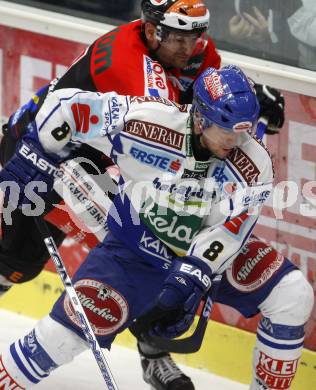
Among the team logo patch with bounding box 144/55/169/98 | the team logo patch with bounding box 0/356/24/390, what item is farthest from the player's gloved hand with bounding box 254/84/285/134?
the team logo patch with bounding box 0/356/24/390

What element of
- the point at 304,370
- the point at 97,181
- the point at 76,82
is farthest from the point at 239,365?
the point at 76,82

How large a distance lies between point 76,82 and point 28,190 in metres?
0.60

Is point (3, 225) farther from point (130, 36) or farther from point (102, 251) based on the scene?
point (130, 36)

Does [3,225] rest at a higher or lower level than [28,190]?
lower

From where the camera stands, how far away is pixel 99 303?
13.2ft

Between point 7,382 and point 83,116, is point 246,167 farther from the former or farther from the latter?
point 7,382

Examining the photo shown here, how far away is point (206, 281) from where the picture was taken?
3834 mm

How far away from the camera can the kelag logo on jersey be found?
13.1 feet

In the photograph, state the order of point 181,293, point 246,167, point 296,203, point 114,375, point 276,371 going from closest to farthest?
point 181,293 < point 246,167 < point 276,371 < point 296,203 < point 114,375

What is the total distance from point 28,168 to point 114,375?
1.17 m

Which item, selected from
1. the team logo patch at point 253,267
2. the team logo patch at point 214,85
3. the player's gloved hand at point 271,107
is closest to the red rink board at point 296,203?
the player's gloved hand at point 271,107

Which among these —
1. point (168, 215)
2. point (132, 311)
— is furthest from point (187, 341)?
point (168, 215)

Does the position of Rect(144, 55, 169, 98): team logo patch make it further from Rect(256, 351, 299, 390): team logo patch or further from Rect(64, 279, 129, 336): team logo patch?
Rect(256, 351, 299, 390): team logo patch

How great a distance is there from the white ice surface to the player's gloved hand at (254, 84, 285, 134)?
1068mm
